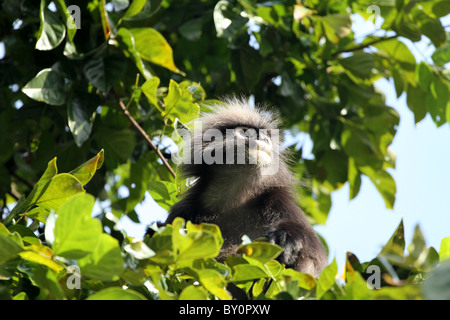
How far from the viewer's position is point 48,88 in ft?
9.57

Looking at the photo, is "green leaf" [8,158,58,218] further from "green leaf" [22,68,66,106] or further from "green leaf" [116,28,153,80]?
"green leaf" [116,28,153,80]

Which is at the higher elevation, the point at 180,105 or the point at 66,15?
the point at 66,15

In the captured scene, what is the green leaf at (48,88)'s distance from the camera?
2.80m

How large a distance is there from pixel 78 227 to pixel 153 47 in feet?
6.29

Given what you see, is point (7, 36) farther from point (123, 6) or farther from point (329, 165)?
point (329, 165)

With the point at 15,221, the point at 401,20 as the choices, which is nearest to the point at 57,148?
the point at 15,221

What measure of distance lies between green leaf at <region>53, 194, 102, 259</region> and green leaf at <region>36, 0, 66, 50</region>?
1684 mm

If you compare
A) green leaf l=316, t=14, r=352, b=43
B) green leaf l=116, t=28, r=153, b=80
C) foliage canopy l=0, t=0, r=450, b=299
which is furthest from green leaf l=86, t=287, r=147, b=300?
green leaf l=316, t=14, r=352, b=43

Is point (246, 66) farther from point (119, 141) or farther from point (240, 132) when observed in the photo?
point (119, 141)

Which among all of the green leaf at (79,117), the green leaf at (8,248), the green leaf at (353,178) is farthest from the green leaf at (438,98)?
the green leaf at (8,248)

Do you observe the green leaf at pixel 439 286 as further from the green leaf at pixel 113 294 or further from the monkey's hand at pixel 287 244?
the monkey's hand at pixel 287 244

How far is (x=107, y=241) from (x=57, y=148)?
2197mm

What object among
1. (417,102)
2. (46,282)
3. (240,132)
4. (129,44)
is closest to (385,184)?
(417,102)
